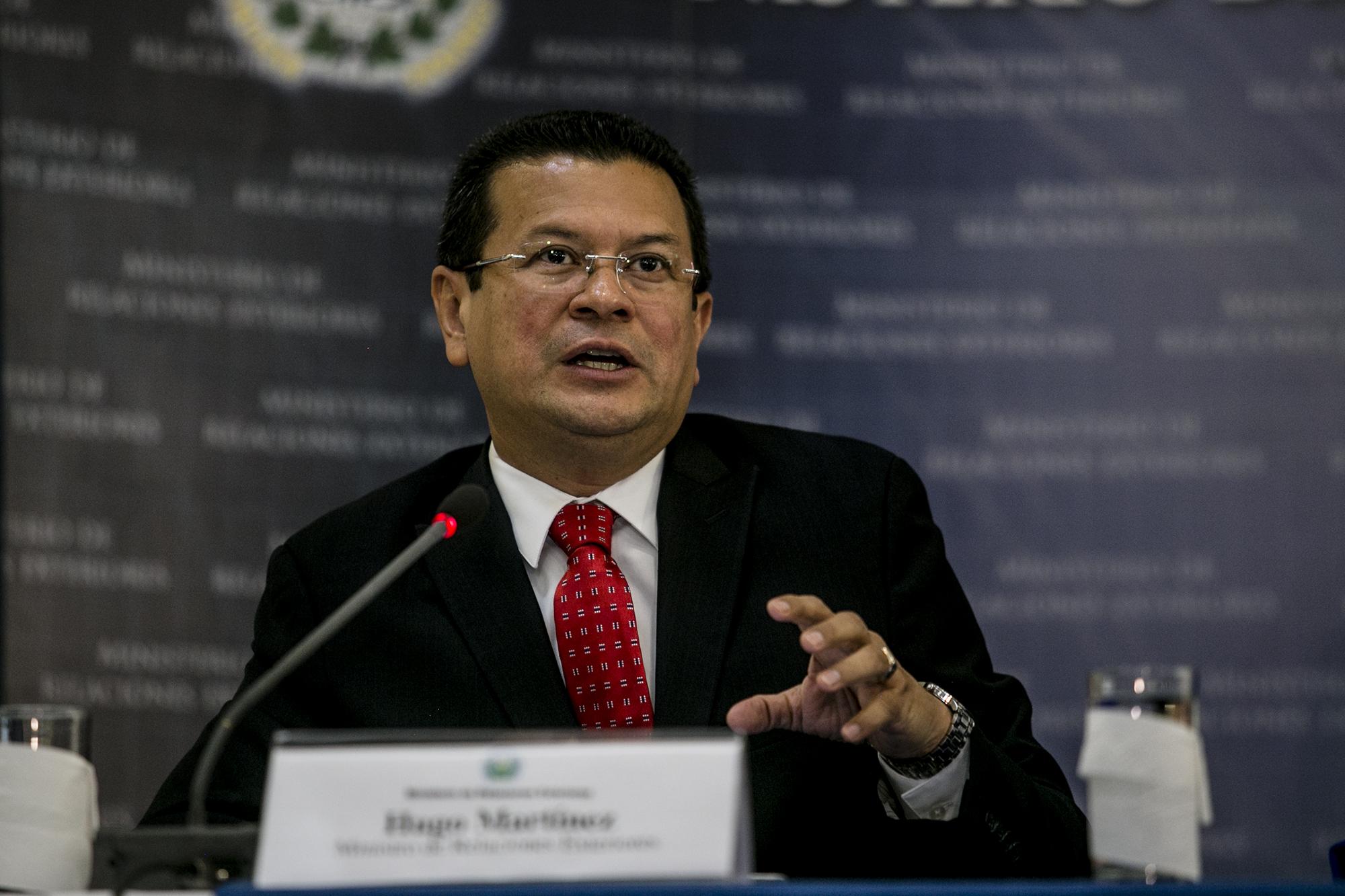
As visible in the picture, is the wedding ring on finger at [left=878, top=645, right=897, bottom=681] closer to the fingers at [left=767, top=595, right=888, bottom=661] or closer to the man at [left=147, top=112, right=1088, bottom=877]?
the fingers at [left=767, top=595, right=888, bottom=661]

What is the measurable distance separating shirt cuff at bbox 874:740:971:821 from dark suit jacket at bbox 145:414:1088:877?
3cm

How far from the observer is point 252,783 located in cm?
217

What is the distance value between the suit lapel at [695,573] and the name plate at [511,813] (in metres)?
0.87

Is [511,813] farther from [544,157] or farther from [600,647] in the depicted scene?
[544,157]

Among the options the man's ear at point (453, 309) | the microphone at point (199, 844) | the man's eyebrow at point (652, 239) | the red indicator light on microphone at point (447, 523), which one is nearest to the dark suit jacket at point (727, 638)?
the man's ear at point (453, 309)

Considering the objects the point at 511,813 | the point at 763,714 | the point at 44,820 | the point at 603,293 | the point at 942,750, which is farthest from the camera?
the point at 603,293

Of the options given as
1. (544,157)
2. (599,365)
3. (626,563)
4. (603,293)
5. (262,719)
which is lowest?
(262,719)

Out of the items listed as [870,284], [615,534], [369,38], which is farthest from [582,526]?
[369,38]

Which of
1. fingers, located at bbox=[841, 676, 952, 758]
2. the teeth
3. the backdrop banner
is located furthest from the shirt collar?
the backdrop banner

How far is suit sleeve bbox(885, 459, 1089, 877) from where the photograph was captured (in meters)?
1.95

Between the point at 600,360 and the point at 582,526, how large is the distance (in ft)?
0.85

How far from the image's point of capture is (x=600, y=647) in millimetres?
2248

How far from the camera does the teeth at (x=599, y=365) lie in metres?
2.38

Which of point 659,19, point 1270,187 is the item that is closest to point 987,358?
point 1270,187
